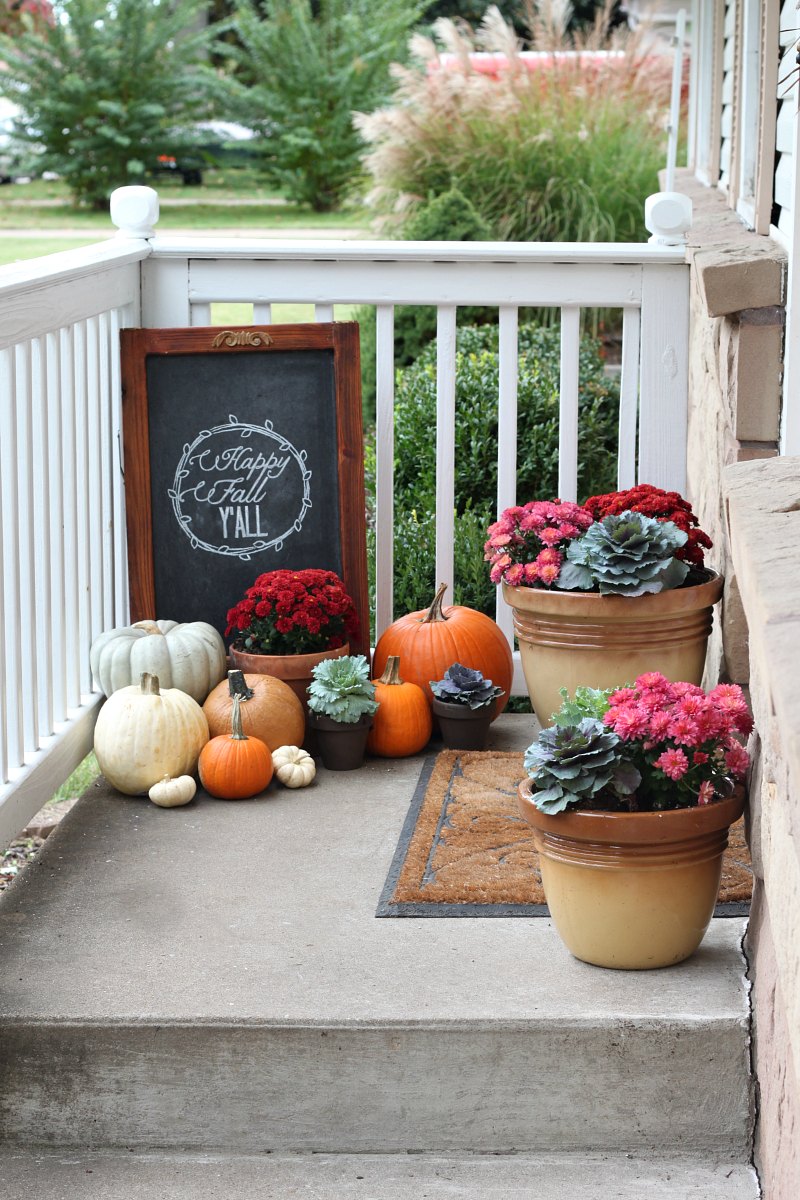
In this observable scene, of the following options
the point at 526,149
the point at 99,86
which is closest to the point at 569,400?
the point at 526,149

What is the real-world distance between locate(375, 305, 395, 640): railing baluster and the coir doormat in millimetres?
615

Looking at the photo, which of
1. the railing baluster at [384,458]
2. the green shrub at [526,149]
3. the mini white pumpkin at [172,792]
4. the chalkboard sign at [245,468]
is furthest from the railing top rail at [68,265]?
the green shrub at [526,149]

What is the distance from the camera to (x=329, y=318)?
3434 mm

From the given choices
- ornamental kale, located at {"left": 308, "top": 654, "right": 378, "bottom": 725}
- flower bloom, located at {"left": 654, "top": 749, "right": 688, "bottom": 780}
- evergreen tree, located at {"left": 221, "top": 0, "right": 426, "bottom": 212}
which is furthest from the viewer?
evergreen tree, located at {"left": 221, "top": 0, "right": 426, "bottom": 212}

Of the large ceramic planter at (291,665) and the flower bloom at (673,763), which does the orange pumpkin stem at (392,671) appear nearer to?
the large ceramic planter at (291,665)

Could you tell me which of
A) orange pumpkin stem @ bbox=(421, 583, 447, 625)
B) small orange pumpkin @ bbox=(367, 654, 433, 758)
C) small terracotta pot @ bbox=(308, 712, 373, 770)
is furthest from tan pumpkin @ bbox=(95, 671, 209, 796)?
orange pumpkin stem @ bbox=(421, 583, 447, 625)

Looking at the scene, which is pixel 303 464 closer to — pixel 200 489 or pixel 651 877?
pixel 200 489

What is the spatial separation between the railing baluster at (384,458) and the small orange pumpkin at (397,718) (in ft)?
1.35

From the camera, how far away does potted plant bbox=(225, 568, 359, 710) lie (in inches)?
121

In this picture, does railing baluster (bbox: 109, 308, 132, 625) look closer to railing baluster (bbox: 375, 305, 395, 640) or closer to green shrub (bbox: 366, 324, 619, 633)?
railing baluster (bbox: 375, 305, 395, 640)

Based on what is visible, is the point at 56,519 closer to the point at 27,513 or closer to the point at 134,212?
the point at 27,513

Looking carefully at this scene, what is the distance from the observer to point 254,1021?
1967mm

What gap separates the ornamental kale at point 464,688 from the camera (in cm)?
307

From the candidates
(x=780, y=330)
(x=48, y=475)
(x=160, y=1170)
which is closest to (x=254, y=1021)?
(x=160, y=1170)
